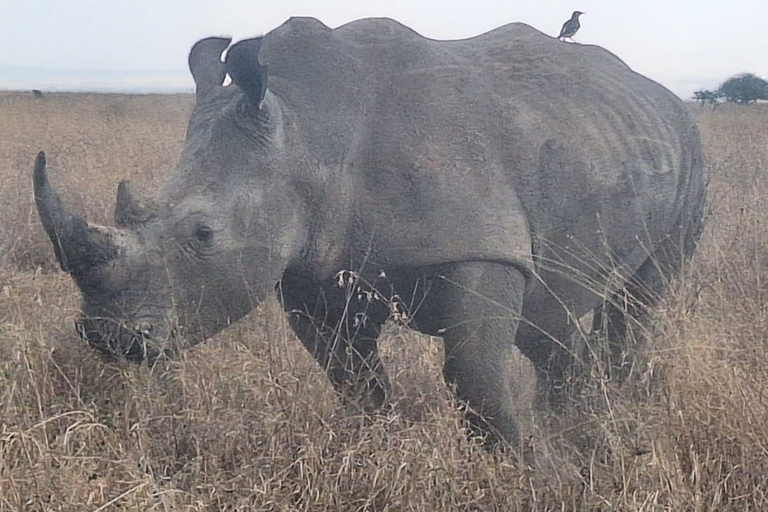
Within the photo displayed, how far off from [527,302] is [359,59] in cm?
102

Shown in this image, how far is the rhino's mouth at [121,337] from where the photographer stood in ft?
8.16

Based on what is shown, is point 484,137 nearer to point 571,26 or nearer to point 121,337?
point 121,337

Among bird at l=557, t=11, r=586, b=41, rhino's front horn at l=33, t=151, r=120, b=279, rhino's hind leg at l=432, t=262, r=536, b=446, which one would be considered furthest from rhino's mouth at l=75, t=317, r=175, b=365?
bird at l=557, t=11, r=586, b=41

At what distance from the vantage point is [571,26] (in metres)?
4.91

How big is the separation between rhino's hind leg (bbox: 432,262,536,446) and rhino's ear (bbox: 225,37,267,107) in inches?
32.3

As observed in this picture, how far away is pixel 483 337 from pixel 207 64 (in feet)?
3.95

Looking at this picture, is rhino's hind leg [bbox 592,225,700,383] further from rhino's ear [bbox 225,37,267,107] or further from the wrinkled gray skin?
rhino's ear [bbox 225,37,267,107]

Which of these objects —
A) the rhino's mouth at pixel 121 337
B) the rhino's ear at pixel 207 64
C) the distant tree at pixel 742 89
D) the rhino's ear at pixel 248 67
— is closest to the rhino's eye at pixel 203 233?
the rhino's mouth at pixel 121 337

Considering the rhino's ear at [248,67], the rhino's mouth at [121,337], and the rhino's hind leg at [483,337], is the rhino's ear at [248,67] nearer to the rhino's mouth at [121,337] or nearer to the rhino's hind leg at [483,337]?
the rhino's mouth at [121,337]

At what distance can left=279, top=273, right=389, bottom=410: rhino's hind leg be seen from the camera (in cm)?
304

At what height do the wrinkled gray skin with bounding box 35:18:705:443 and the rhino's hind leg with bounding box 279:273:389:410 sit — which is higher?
the wrinkled gray skin with bounding box 35:18:705:443

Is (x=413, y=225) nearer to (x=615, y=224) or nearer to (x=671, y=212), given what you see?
(x=615, y=224)

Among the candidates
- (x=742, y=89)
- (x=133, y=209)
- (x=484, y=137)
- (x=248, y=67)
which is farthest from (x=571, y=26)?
(x=742, y=89)

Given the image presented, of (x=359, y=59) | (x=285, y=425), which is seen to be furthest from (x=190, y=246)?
(x=359, y=59)
